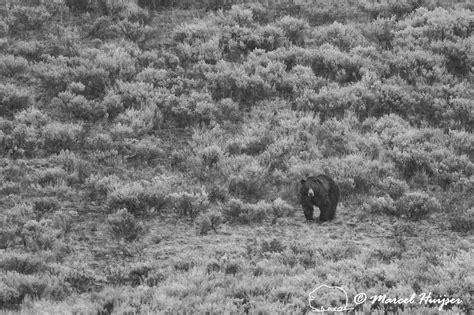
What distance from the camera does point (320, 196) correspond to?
1295 cm

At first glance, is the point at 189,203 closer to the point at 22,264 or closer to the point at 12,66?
the point at 22,264

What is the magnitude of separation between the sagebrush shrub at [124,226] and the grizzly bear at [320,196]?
3262mm

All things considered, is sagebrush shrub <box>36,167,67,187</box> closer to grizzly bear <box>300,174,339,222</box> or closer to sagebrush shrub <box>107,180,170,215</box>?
sagebrush shrub <box>107,180,170,215</box>

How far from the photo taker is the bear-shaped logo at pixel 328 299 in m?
9.38

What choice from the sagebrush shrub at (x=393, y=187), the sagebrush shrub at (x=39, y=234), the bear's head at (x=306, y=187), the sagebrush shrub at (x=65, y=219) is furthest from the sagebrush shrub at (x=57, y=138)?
the sagebrush shrub at (x=393, y=187)

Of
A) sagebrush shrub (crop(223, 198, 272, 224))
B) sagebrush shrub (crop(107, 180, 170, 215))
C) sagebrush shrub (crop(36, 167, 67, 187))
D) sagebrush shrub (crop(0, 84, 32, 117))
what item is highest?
sagebrush shrub (crop(0, 84, 32, 117))

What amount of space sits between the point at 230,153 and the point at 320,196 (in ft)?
12.6

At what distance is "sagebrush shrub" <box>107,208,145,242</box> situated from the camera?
40.9 feet

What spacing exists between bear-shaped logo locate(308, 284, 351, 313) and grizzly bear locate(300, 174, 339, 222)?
124 inches

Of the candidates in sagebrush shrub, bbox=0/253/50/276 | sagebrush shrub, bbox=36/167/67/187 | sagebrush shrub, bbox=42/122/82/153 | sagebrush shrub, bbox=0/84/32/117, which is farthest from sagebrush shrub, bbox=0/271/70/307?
sagebrush shrub, bbox=0/84/32/117

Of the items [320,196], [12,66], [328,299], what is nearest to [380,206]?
[320,196]

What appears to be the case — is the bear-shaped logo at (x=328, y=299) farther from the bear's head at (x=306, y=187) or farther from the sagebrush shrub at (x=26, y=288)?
the sagebrush shrub at (x=26, y=288)

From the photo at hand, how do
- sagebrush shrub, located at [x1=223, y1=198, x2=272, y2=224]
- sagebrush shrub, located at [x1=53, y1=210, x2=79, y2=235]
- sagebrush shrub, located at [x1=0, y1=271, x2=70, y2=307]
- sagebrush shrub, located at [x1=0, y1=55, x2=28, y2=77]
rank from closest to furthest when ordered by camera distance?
sagebrush shrub, located at [x1=0, y1=271, x2=70, y2=307], sagebrush shrub, located at [x1=53, y1=210, x2=79, y2=235], sagebrush shrub, located at [x1=223, y1=198, x2=272, y2=224], sagebrush shrub, located at [x1=0, y1=55, x2=28, y2=77]

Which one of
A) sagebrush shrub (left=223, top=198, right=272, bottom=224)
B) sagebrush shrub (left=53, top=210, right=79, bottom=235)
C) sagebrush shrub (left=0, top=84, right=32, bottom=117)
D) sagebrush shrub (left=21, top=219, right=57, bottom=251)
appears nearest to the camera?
sagebrush shrub (left=21, top=219, right=57, bottom=251)
